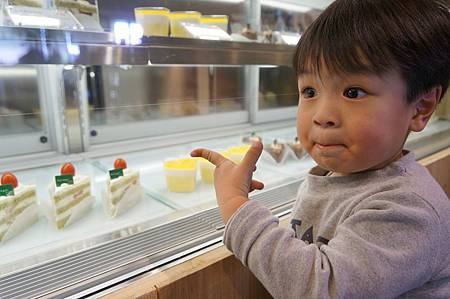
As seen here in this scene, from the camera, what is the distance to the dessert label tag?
94 centimetres

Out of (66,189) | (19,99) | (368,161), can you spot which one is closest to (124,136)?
(19,99)

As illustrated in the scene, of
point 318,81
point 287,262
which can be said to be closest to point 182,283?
point 287,262

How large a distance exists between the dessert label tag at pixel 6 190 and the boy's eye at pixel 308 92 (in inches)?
31.4

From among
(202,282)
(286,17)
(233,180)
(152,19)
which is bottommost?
(202,282)

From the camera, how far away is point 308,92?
67 centimetres

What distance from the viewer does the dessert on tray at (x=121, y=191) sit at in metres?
1.03

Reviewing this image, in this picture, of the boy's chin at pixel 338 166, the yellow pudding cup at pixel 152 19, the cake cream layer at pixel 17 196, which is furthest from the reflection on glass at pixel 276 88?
the boy's chin at pixel 338 166

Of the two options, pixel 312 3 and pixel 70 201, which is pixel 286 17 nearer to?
pixel 312 3

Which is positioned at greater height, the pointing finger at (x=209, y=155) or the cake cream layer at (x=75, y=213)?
the pointing finger at (x=209, y=155)

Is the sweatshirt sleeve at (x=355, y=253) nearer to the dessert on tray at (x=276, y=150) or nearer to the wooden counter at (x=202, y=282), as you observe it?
the wooden counter at (x=202, y=282)

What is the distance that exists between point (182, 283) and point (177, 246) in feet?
0.35

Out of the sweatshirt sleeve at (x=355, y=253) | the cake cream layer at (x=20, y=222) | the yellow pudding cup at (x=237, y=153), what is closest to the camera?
the sweatshirt sleeve at (x=355, y=253)

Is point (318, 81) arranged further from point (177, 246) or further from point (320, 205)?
point (177, 246)

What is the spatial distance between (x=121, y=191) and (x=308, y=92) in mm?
650
